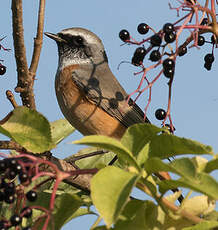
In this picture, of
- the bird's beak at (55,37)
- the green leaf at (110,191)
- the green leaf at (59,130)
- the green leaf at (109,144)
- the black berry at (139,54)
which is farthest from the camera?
the bird's beak at (55,37)

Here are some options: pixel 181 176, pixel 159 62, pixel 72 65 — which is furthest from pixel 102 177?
pixel 72 65

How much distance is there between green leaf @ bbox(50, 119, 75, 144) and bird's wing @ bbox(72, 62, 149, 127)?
108cm

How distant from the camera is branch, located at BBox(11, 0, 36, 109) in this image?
4.35 metres

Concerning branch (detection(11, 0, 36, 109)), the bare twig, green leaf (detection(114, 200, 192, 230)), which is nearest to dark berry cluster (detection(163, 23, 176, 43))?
green leaf (detection(114, 200, 192, 230))

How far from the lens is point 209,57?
4.10 m

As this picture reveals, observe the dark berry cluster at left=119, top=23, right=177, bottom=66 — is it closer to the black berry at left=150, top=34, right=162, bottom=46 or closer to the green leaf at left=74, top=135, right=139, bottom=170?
the black berry at left=150, top=34, right=162, bottom=46

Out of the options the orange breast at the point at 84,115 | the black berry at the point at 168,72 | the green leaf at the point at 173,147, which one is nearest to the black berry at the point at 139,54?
the black berry at the point at 168,72

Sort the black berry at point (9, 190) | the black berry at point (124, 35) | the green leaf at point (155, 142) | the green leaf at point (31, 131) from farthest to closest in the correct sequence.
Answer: the black berry at point (124, 35) < the green leaf at point (31, 131) < the black berry at point (9, 190) < the green leaf at point (155, 142)

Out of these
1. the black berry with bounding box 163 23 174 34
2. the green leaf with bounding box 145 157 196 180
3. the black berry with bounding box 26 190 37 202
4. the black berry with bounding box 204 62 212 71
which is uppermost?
the black berry with bounding box 163 23 174 34

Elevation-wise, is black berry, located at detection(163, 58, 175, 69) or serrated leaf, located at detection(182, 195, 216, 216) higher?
black berry, located at detection(163, 58, 175, 69)

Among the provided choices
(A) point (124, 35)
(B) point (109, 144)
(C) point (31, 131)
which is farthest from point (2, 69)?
(B) point (109, 144)

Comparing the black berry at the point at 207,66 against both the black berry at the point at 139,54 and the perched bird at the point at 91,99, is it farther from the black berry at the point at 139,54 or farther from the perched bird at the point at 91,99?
the perched bird at the point at 91,99

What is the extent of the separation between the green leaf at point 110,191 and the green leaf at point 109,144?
0.37 feet

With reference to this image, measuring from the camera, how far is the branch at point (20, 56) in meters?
4.35
